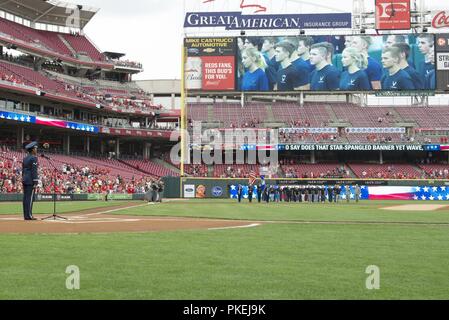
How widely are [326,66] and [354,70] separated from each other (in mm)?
3091

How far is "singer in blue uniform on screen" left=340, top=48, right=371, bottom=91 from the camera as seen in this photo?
60.4 metres

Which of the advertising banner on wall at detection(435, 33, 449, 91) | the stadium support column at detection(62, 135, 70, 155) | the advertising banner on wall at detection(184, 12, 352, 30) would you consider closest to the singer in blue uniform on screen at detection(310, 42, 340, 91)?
the advertising banner on wall at detection(184, 12, 352, 30)

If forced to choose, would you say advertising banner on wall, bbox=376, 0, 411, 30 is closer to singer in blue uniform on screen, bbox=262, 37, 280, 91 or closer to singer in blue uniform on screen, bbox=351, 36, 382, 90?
singer in blue uniform on screen, bbox=351, 36, 382, 90

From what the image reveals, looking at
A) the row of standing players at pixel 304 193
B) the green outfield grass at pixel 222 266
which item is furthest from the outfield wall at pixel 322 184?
the green outfield grass at pixel 222 266

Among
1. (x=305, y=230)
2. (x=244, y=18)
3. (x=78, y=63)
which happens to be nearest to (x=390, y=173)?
(x=244, y=18)

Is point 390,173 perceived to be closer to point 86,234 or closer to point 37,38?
point 37,38

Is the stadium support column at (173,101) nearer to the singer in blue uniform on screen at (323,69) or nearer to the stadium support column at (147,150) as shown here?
the stadium support column at (147,150)

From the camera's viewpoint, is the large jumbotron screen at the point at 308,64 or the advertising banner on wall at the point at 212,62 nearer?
the large jumbotron screen at the point at 308,64

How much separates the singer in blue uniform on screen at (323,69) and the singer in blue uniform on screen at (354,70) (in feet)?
2.90

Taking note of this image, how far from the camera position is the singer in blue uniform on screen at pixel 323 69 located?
6062cm

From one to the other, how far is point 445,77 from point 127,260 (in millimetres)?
58924

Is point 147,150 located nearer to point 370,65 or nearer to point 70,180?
point 70,180

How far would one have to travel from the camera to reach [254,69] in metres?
60.8

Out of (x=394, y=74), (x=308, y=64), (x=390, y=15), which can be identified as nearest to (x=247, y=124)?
(x=308, y=64)
